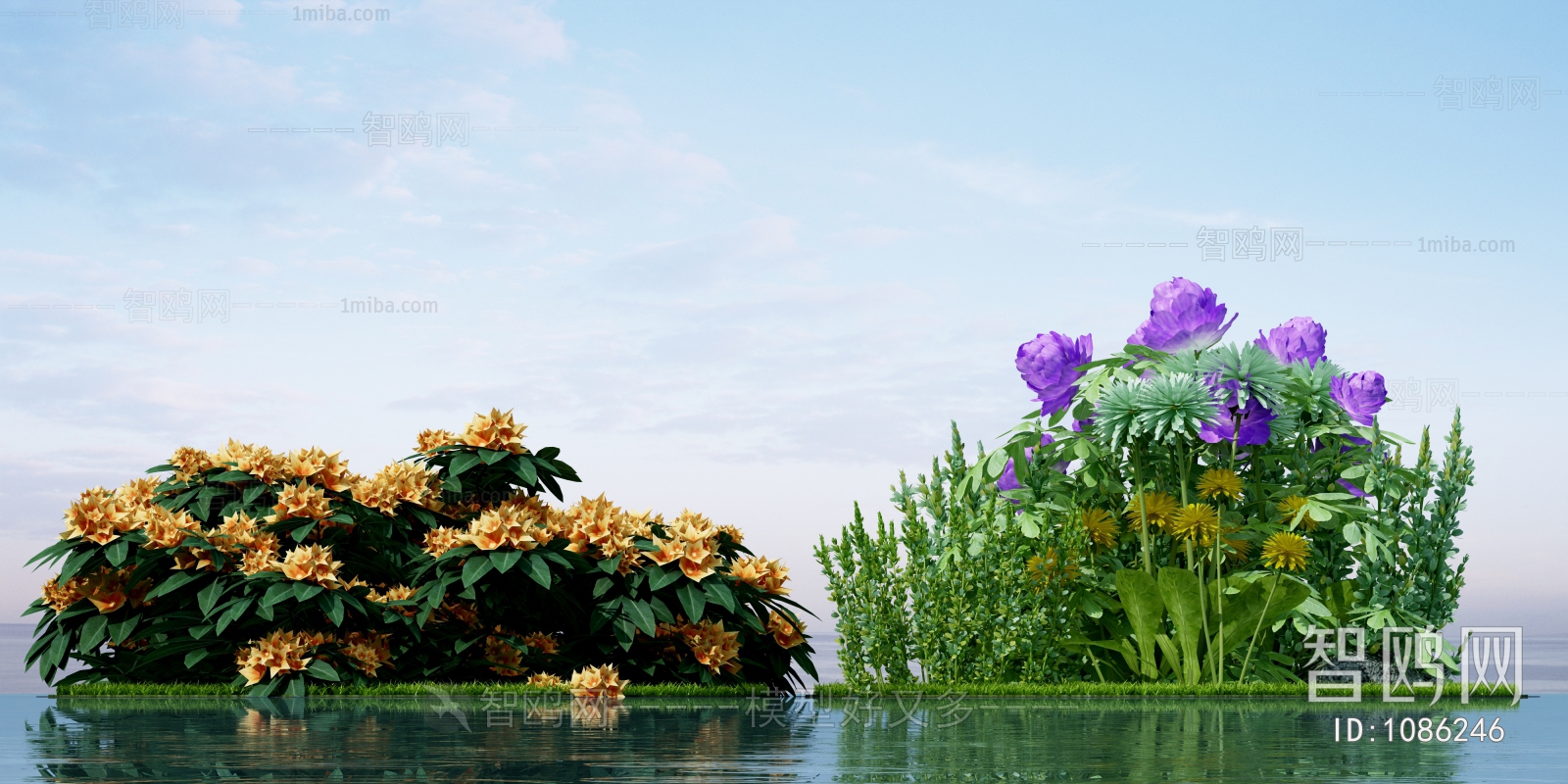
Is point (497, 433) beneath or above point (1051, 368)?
beneath

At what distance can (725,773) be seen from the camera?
494 centimetres

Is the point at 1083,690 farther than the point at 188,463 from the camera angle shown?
No

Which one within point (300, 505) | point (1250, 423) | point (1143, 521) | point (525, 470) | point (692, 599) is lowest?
point (692, 599)

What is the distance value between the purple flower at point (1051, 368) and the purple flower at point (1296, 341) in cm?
201

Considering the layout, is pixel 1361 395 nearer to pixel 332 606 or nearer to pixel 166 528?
pixel 332 606

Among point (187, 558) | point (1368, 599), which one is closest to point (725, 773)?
point (187, 558)

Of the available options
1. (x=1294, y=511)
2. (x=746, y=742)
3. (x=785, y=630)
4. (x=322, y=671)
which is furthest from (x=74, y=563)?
(x=1294, y=511)

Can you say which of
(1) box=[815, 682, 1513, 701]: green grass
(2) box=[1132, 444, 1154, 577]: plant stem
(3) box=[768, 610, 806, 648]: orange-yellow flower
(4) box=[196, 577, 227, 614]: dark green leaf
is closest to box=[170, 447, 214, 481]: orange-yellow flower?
(4) box=[196, 577, 227, 614]: dark green leaf

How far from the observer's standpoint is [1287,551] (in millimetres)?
11227

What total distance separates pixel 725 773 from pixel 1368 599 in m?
9.23

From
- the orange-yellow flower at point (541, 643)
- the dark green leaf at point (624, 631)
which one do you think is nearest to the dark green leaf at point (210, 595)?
the orange-yellow flower at point (541, 643)

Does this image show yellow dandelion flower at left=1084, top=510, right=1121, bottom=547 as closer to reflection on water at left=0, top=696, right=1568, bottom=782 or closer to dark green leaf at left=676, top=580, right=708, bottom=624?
reflection on water at left=0, top=696, right=1568, bottom=782

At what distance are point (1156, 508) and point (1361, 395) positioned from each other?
2549 mm

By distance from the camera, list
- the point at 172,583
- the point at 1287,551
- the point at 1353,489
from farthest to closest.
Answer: the point at 1353,489, the point at 1287,551, the point at 172,583
